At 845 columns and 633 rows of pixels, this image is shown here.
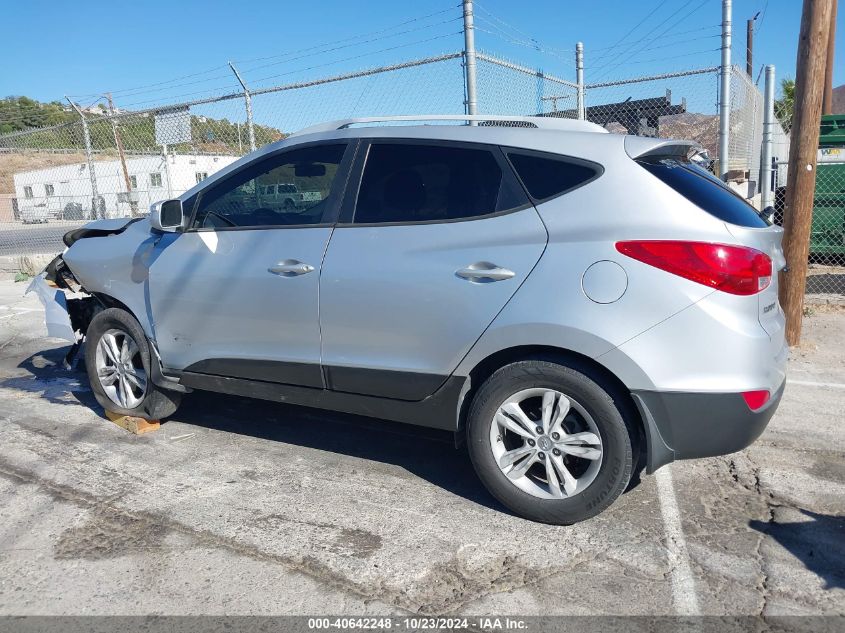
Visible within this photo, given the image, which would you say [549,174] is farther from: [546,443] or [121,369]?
[121,369]

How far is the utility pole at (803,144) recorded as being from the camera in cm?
597

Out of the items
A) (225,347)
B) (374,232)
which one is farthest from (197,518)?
(374,232)

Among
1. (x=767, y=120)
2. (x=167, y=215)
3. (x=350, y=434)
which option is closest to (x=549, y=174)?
(x=350, y=434)

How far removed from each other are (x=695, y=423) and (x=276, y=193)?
8.77ft

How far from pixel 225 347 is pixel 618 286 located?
2416 millimetres

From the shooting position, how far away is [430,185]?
3.72 metres

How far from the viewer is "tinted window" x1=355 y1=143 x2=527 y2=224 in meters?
3.53

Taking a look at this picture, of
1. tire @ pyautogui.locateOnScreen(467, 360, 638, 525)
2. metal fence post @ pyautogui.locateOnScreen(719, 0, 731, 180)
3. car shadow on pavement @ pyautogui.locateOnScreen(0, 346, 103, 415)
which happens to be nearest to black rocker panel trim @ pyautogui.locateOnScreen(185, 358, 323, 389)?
tire @ pyautogui.locateOnScreen(467, 360, 638, 525)

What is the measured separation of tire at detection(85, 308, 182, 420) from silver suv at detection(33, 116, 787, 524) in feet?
→ 1.55

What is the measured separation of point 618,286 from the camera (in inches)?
123

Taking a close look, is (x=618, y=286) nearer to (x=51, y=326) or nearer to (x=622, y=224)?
(x=622, y=224)

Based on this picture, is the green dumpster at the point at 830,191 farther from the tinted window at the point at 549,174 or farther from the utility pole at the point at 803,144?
the tinted window at the point at 549,174

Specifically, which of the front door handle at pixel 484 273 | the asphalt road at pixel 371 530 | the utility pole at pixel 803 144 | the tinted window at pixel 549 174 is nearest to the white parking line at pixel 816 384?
the asphalt road at pixel 371 530

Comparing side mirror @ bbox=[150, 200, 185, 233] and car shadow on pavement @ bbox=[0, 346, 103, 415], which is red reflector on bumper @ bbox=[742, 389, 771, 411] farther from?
car shadow on pavement @ bbox=[0, 346, 103, 415]
